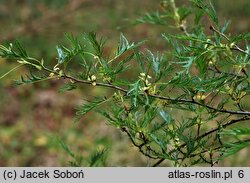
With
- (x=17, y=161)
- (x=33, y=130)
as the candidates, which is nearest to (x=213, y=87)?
(x=17, y=161)

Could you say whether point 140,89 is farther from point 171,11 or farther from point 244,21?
point 244,21

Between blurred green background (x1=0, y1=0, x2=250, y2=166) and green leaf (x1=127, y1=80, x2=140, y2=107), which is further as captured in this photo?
blurred green background (x1=0, y1=0, x2=250, y2=166)

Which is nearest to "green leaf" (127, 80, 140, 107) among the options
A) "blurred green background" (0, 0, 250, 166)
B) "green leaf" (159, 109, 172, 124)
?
"green leaf" (159, 109, 172, 124)

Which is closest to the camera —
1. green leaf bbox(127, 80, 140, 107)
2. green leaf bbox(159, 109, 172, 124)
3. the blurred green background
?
green leaf bbox(127, 80, 140, 107)

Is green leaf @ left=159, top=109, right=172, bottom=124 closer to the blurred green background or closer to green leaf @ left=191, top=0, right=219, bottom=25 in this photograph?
green leaf @ left=191, top=0, right=219, bottom=25

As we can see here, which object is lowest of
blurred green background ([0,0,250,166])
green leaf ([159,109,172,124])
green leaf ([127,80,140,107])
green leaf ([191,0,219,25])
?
green leaf ([127,80,140,107])

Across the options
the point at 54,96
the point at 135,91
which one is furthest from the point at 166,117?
the point at 54,96

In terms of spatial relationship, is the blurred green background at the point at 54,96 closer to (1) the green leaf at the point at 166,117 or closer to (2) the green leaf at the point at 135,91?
(1) the green leaf at the point at 166,117

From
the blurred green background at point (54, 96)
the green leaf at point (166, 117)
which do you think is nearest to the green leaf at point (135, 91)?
the green leaf at point (166, 117)

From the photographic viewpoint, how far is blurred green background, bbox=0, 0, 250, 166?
197 inches

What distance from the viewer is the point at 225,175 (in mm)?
1338

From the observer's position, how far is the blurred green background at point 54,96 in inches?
197

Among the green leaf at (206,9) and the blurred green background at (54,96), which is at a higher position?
the blurred green background at (54,96)

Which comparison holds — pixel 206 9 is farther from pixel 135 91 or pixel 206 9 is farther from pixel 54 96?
pixel 54 96
